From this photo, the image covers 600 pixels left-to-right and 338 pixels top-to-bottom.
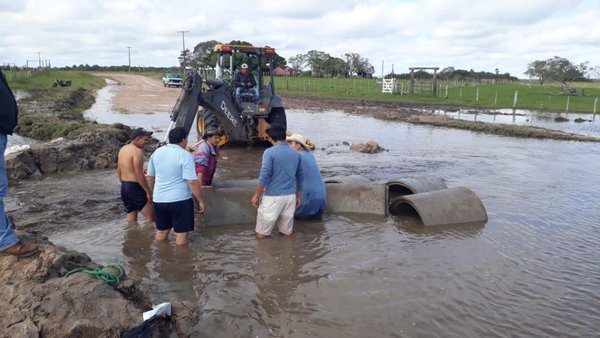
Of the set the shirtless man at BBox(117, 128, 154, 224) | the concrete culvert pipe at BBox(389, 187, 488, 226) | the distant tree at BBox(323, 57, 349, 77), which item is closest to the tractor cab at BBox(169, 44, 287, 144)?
the shirtless man at BBox(117, 128, 154, 224)

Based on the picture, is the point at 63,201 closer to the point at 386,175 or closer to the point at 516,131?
the point at 386,175

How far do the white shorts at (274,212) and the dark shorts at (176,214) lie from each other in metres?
0.98

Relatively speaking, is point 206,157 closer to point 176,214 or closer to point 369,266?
point 176,214

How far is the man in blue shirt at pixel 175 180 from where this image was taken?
5914mm

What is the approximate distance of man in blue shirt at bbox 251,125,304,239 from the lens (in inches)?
253

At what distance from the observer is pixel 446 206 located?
25.9 feet

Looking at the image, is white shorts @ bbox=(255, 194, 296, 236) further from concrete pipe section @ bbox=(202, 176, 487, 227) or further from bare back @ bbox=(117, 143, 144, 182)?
bare back @ bbox=(117, 143, 144, 182)

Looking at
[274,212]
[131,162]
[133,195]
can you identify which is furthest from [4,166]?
[274,212]

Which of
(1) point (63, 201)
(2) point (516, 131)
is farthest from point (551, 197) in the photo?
(2) point (516, 131)

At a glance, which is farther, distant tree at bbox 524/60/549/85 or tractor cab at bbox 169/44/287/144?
distant tree at bbox 524/60/549/85

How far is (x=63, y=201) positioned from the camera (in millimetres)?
8633

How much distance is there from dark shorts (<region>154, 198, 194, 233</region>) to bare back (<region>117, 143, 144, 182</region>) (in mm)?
751

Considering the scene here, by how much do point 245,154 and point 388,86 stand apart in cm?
3730

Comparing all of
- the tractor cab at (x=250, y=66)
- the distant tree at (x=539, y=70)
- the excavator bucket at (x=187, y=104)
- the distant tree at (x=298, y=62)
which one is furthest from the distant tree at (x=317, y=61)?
the excavator bucket at (x=187, y=104)
